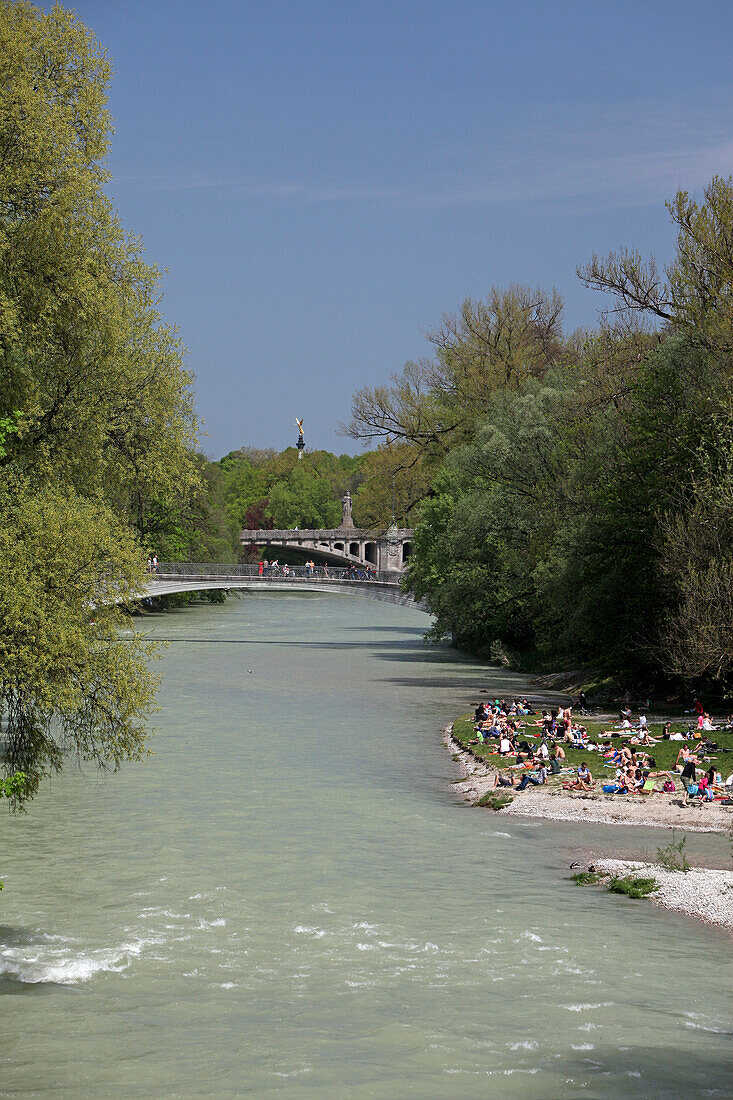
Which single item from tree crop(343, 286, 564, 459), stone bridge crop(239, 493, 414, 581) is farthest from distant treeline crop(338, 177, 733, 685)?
stone bridge crop(239, 493, 414, 581)

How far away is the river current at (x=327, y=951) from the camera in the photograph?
1338 cm

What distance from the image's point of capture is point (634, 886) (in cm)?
1947

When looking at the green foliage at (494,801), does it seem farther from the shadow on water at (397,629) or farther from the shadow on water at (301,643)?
the shadow on water at (397,629)

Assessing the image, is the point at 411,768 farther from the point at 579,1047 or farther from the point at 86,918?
the point at 579,1047

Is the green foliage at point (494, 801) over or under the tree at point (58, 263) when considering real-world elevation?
under

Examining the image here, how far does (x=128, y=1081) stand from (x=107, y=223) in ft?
51.9

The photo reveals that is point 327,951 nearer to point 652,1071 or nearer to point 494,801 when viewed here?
point 652,1071

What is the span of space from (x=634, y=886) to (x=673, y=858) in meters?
1.31

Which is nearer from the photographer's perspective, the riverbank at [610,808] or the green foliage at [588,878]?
the green foliage at [588,878]

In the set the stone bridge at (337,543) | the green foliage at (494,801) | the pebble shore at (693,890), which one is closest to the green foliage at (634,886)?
the pebble shore at (693,890)

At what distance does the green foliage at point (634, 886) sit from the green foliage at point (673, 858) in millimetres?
747

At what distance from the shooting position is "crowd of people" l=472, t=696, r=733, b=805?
25.4 m

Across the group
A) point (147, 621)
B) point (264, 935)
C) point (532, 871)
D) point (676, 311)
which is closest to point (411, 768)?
point (532, 871)

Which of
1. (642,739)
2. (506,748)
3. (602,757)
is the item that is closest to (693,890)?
(602,757)
